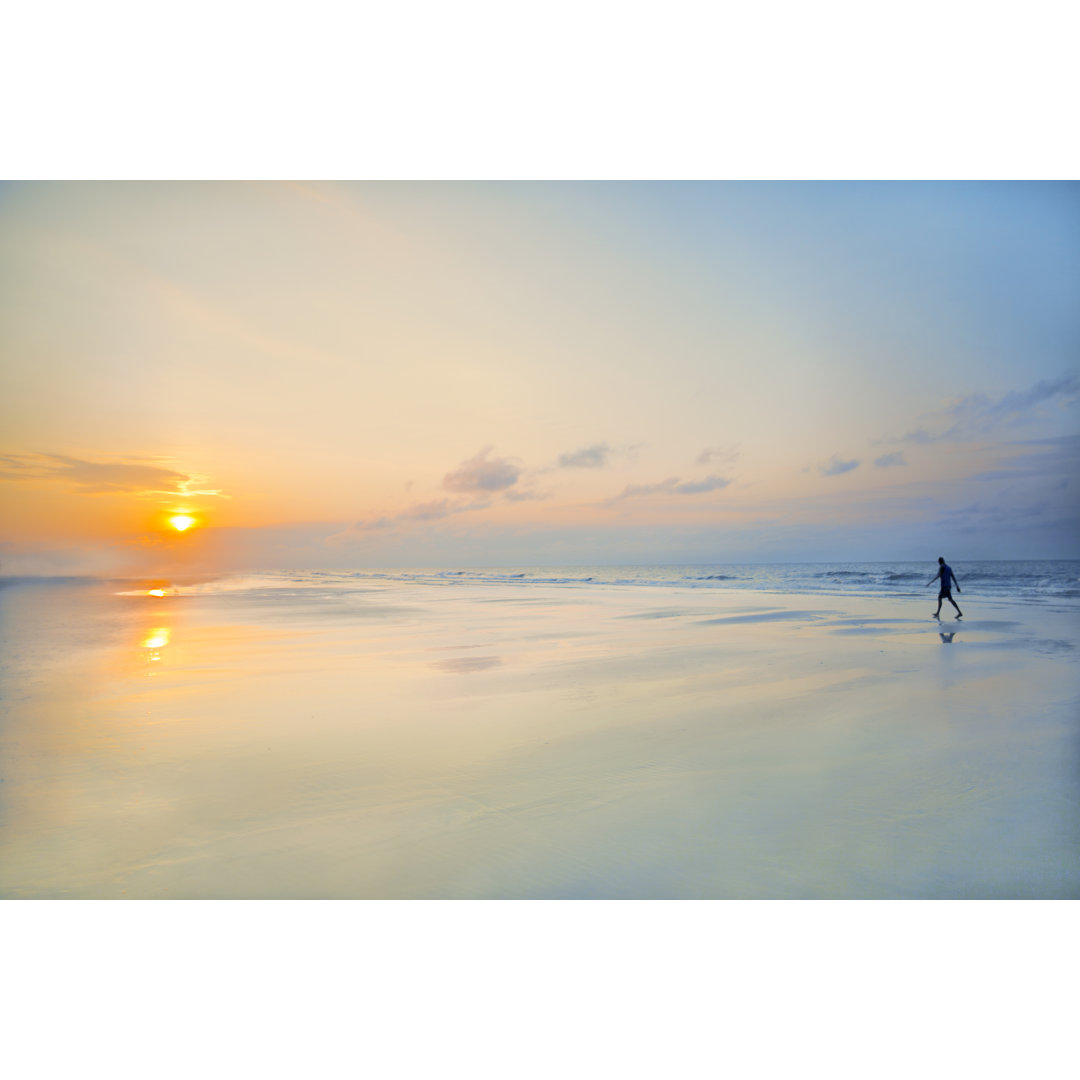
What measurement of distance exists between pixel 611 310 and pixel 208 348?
24.4ft

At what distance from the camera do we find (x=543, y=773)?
13.9 ft

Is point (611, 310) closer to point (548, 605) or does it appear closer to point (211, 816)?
point (548, 605)

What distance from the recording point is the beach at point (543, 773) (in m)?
2.98

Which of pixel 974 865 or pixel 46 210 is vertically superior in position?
pixel 46 210

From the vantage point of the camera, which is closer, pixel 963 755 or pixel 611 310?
pixel 963 755

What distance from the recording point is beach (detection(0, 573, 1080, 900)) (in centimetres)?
298

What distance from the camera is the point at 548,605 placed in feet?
60.5

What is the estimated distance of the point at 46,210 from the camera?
7.75 meters
